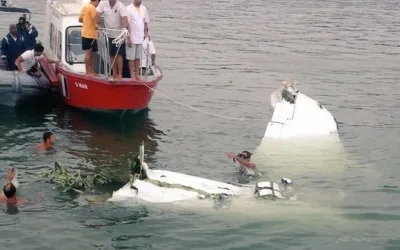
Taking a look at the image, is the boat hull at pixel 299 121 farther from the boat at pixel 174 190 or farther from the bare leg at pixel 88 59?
the bare leg at pixel 88 59

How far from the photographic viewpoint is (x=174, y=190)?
13.1m

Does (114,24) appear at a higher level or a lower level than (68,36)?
higher

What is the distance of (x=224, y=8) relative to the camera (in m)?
41.5

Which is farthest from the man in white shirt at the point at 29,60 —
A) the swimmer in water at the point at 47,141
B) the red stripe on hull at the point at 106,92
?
the swimmer in water at the point at 47,141

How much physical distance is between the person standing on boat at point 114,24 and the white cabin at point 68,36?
1.61 m

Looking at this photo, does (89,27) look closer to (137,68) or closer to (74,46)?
(137,68)

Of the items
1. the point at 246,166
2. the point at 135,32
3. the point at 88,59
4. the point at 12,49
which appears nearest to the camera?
the point at 246,166

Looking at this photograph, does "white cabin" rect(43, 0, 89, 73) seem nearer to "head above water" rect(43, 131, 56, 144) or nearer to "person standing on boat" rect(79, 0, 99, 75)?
"person standing on boat" rect(79, 0, 99, 75)

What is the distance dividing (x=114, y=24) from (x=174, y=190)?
634 centimetres

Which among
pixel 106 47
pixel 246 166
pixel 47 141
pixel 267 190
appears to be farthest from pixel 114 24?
pixel 267 190

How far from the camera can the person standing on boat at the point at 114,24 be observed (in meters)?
17.8

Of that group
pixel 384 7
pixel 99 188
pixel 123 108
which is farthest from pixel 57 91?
pixel 384 7

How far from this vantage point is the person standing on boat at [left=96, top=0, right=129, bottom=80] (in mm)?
17844

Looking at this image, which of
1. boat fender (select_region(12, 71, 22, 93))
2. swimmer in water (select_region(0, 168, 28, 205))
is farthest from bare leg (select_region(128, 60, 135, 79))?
swimmer in water (select_region(0, 168, 28, 205))
